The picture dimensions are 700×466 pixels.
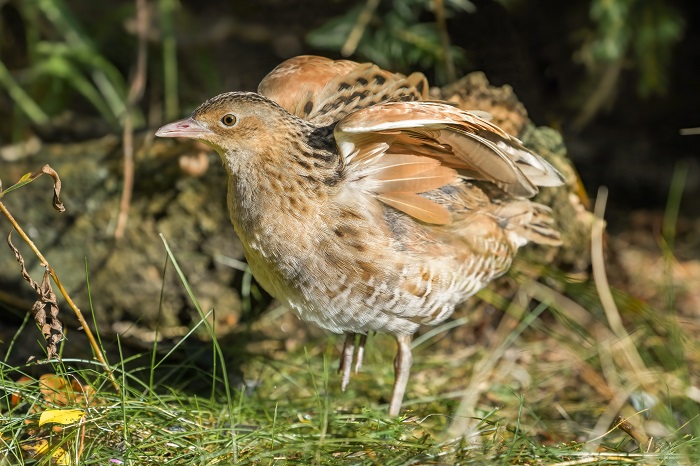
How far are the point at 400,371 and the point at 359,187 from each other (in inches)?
34.2

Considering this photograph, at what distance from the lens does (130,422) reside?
10.4ft

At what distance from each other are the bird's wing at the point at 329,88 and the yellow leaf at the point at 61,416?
1.42 m

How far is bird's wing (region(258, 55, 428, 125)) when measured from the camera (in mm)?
3572

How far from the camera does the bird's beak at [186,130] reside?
3.16 metres

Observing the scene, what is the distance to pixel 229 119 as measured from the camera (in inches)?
125

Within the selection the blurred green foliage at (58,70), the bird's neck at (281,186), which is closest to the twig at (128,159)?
the blurred green foliage at (58,70)

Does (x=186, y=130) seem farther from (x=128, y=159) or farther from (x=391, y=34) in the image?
(x=391, y=34)

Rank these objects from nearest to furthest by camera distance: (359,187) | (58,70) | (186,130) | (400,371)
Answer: (186,130)
(359,187)
(400,371)
(58,70)

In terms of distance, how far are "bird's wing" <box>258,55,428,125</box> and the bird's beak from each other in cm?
55

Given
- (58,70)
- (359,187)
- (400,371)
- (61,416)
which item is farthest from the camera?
(58,70)

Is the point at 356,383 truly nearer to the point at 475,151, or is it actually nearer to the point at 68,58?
the point at 475,151

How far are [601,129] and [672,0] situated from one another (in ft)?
3.05

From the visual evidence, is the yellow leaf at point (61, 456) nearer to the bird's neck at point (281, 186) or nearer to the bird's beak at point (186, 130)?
the bird's neck at point (281, 186)

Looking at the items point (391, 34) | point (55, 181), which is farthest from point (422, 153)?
point (391, 34)
